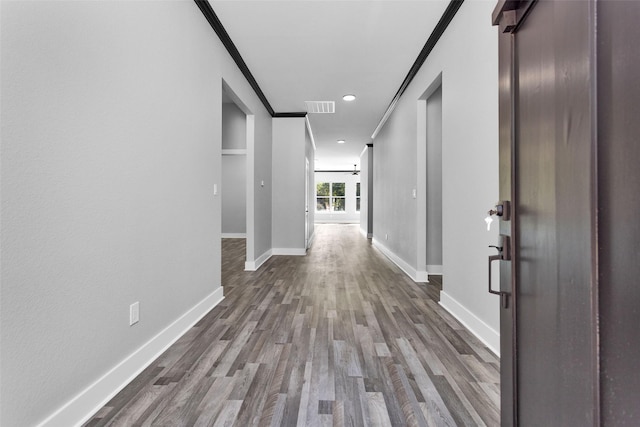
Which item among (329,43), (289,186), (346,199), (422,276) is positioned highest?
(329,43)

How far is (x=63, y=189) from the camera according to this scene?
3.94ft

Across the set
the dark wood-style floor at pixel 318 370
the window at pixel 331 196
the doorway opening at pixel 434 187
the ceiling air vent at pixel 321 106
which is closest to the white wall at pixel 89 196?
the dark wood-style floor at pixel 318 370

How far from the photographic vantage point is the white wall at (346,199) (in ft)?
47.2

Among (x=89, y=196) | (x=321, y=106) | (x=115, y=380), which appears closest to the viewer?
(x=89, y=196)

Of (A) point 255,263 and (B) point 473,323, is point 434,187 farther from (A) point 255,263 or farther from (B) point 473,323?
(A) point 255,263

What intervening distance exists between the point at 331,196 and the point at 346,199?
73 centimetres

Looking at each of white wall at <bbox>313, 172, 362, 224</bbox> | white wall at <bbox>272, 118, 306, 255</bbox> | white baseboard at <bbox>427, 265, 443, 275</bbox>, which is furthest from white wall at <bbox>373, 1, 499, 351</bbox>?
white wall at <bbox>313, 172, 362, 224</bbox>

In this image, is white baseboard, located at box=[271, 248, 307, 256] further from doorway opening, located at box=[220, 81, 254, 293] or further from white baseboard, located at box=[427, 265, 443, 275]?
white baseboard, located at box=[427, 265, 443, 275]

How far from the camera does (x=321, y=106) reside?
489cm

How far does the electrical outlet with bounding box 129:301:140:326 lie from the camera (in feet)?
5.28

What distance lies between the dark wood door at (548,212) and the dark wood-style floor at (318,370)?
23.5 inches

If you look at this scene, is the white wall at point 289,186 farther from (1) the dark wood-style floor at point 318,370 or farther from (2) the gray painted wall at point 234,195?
(2) the gray painted wall at point 234,195

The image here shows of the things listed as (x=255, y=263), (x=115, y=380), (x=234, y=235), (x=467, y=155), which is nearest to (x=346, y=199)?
(x=234, y=235)

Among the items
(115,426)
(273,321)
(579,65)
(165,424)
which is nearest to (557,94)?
(579,65)
